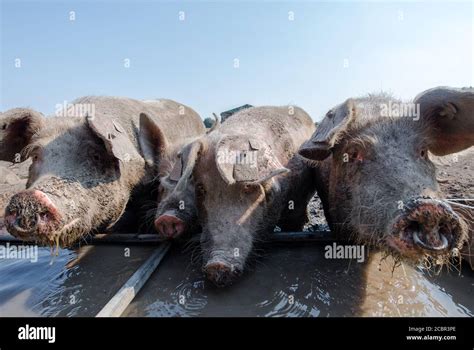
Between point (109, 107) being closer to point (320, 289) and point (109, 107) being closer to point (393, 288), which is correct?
point (320, 289)

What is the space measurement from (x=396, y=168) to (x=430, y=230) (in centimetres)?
76

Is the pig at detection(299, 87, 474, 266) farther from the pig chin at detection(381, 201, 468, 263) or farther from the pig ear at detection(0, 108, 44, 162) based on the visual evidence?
the pig ear at detection(0, 108, 44, 162)

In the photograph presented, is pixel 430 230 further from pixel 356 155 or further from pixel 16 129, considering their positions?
pixel 16 129

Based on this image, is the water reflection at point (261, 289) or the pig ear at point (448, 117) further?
the pig ear at point (448, 117)

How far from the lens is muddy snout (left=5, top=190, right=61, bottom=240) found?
3646mm

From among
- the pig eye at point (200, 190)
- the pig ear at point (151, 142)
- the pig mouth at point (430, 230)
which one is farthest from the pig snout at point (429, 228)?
the pig ear at point (151, 142)

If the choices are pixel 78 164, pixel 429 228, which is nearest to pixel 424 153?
pixel 429 228

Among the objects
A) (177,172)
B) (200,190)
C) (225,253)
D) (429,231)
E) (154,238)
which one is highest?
(177,172)

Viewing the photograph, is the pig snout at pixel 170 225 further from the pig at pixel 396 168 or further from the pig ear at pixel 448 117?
the pig ear at pixel 448 117

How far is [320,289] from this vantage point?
3.50 metres

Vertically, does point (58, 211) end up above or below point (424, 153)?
below

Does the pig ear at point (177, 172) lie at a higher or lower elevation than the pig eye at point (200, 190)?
higher

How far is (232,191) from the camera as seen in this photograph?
12.8 feet

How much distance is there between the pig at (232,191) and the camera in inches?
142
